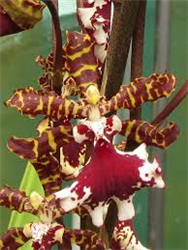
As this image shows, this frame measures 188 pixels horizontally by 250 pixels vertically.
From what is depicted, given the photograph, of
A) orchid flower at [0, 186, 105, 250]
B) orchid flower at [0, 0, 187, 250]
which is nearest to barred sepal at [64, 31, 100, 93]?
orchid flower at [0, 0, 187, 250]

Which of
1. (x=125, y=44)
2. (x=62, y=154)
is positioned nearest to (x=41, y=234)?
(x=62, y=154)

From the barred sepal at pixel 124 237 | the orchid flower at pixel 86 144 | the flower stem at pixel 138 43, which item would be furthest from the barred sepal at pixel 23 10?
the barred sepal at pixel 124 237

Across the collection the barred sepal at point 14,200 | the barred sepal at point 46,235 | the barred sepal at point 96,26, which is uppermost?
the barred sepal at point 96,26

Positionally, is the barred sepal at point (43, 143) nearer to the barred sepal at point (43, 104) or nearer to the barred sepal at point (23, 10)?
the barred sepal at point (43, 104)

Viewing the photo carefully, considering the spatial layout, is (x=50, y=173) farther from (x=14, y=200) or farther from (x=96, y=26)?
(x=96, y=26)

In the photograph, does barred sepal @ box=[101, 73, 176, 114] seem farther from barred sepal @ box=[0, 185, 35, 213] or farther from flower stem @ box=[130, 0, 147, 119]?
barred sepal @ box=[0, 185, 35, 213]

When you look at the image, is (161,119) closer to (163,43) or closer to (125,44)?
(125,44)
